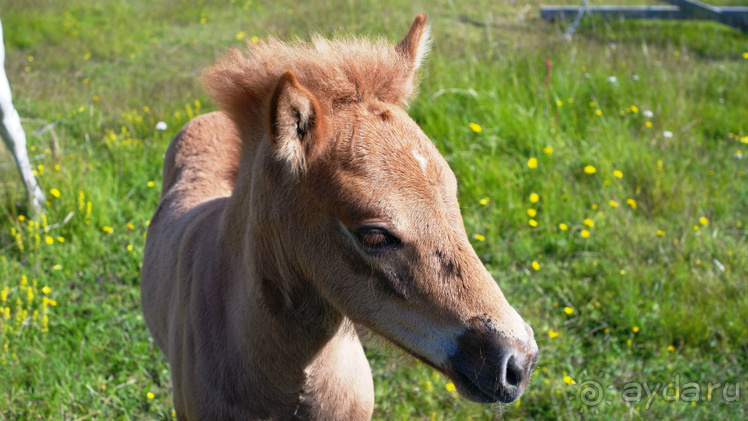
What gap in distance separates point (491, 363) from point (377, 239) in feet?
1.56

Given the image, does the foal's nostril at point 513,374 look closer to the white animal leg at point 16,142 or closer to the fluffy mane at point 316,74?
the fluffy mane at point 316,74

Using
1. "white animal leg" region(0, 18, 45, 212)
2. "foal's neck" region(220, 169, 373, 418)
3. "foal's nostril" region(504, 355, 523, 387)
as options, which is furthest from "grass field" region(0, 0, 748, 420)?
"foal's nostril" region(504, 355, 523, 387)

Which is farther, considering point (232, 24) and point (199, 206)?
point (232, 24)

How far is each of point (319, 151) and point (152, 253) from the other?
1807 mm

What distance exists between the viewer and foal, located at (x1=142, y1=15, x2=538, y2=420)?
5.79 feet

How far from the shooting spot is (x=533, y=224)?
4406mm

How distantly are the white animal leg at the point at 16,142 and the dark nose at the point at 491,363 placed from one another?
3.93m

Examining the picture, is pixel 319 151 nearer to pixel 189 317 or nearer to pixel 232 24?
pixel 189 317

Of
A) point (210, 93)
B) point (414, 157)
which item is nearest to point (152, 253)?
point (210, 93)

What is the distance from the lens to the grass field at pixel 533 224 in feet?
11.2

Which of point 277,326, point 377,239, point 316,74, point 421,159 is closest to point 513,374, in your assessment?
point 377,239

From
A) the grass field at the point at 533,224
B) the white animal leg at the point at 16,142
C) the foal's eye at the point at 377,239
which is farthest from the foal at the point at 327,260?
the white animal leg at the point at 16,142

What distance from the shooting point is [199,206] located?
9.73ft

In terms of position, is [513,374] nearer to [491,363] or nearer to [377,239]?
[491,363]
